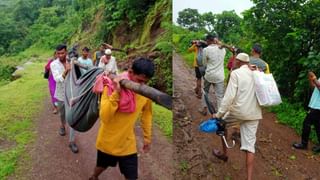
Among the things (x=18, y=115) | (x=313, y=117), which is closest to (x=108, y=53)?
(x=18, y=115)

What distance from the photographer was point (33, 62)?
613cm

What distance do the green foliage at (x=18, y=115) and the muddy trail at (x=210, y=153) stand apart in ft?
4.48

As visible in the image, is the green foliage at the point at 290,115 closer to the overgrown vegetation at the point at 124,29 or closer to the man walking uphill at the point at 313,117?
the man walking uphill at the point at 313,117

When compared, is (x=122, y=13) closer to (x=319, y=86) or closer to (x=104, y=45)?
(x=104, y=45)

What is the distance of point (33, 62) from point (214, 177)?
440 centimetres

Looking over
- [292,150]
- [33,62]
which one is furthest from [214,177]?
[33,62]

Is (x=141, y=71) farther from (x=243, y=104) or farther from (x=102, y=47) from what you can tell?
(x=102, y=47)

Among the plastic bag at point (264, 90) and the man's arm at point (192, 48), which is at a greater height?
the man's arm at point (192, 48)

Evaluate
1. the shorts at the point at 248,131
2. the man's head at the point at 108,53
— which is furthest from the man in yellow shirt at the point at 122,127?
the man's head at the point at 108,53

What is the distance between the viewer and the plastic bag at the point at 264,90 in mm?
2508

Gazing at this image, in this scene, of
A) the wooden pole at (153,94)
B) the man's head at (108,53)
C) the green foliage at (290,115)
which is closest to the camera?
the wooden pole at (153,94)

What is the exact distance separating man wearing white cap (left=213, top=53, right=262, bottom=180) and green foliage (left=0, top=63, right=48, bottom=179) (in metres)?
1.71

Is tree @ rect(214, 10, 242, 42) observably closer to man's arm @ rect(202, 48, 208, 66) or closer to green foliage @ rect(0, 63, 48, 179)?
man's arm @ rect(202, 48, 208, 66)

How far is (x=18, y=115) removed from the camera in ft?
13.4
